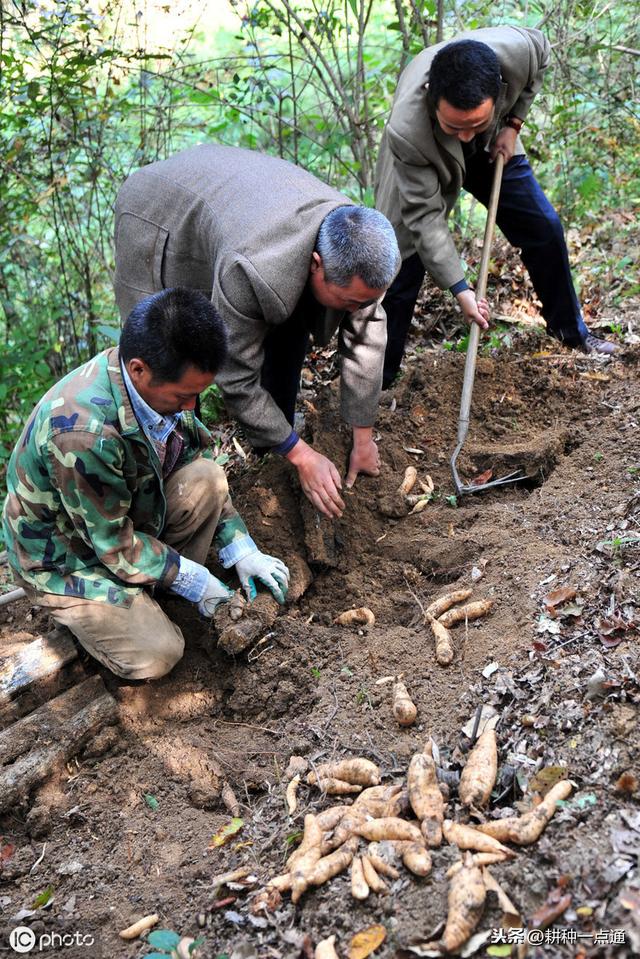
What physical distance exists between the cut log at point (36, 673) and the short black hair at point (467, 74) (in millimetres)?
3136

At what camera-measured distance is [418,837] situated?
219 cm

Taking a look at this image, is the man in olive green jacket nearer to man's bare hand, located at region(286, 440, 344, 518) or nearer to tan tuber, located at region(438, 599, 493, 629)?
man's bare hand, located at region(286, 440, 344, 518)

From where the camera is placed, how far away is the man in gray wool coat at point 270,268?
3268mm

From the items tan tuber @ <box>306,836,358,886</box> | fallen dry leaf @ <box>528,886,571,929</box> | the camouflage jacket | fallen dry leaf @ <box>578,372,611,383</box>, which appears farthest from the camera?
fallen dry leaf @ <box>578,372,611,383</box>

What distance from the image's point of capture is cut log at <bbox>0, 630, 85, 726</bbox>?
3.29 m

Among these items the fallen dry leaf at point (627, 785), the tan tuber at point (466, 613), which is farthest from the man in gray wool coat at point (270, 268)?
the fallen dry leaf at point (627, 785)

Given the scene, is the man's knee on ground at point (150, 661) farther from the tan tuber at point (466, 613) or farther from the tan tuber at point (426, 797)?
the tan tuber at point (426, 797)

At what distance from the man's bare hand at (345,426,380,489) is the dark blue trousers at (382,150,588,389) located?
0.92 m

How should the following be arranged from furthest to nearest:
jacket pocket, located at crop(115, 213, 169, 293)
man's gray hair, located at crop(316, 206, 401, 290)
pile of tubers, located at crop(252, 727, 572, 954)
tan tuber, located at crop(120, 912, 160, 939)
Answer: jacket pocket, located at crop(115, 213, 169, 293) → man's gray hair, located at crop(316, 206, 401, 290) → tan tuber, located at crop(120, 912, 160, 939) → pile of tubers, located at crop(252, 727, 572, 954)

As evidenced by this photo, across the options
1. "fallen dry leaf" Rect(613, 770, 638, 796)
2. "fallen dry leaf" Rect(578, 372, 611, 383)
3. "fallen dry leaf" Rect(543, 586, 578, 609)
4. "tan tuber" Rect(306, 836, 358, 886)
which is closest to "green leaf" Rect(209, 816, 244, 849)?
"tan tuber" Rect(306, 836, 358, 886)

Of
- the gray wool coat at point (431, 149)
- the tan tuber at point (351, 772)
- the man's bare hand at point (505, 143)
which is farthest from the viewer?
the man's bare hand at point (505, 143)

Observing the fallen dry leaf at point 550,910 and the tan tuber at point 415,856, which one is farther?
the tan tuber at point 415,856

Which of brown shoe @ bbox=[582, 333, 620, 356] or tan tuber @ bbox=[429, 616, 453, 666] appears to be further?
brown shoe @ bbox=[582, 333, 620, 356]

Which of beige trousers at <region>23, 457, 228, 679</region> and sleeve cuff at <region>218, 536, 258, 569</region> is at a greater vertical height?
sleeve cuff at <region>218, 536, 258, 569</region>
